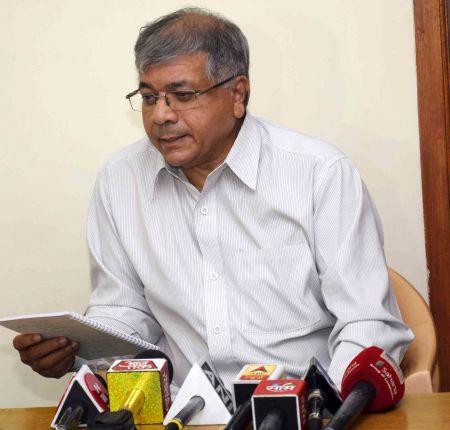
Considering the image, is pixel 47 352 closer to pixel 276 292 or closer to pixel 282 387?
pixel 276 292

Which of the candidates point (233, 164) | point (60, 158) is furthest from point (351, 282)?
point (60, 158)

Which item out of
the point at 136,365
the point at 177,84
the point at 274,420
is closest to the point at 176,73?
the point at 177,84

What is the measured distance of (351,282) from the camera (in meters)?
2.20

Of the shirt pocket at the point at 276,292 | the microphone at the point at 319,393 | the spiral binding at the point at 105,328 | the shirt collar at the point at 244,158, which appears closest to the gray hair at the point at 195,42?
the shirt collar at the point at 244,158

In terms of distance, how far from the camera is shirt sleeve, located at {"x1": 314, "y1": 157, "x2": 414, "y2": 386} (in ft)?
6.84

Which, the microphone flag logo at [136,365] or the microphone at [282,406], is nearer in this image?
the microphone at [282,406]

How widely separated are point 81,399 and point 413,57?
1809 millimetres

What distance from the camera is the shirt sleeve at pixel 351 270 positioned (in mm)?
2084

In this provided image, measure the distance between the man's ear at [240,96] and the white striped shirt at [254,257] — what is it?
4 centimetres

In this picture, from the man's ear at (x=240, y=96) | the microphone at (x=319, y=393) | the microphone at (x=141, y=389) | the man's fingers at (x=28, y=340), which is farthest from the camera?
the man's ear at (x=240, y=96)

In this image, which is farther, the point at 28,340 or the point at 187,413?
the point at 28,340

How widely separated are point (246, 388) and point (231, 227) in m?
0.93

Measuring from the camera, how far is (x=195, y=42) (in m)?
2.31

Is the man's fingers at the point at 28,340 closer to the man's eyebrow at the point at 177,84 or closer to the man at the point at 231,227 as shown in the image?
the man at the point at 231,227
